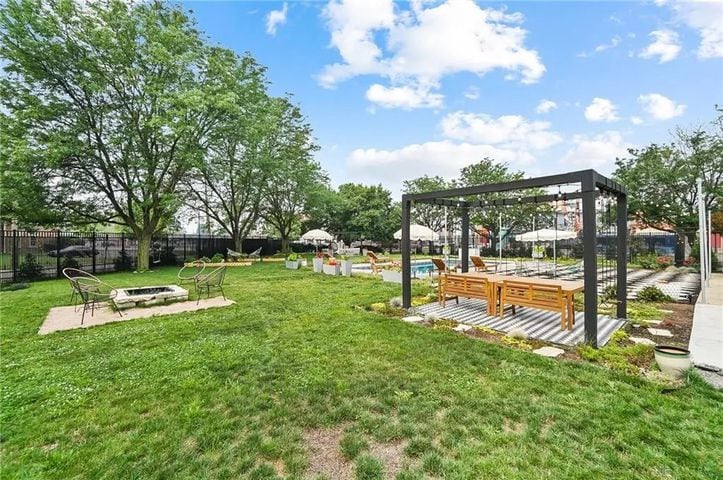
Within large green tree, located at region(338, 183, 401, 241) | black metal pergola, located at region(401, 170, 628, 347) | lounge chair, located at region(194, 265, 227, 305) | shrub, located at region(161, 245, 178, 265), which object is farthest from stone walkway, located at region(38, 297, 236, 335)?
large green tree, located at region(338, 183, 401, 241)

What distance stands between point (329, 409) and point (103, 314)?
5891 mm

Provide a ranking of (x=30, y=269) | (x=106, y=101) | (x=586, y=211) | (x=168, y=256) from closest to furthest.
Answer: (x=586, y=211), (x=30, y=269), (x=106, y=101), (x=168, y=256)

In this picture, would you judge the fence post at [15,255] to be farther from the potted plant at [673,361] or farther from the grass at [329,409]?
the potted plant at [673,361]

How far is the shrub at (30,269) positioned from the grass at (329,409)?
9265 millimetres

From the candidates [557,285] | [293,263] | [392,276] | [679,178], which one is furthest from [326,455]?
[679,178]

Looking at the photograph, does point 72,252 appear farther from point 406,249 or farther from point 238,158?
point 406,249

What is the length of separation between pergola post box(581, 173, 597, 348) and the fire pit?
26.2ft

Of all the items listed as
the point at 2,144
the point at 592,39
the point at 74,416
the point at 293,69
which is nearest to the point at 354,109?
the point at 293,69

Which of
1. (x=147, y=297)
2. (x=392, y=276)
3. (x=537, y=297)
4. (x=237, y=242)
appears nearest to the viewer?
(x=537, y=297)

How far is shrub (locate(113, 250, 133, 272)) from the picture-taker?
14.4 meters

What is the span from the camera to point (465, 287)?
6559 mm

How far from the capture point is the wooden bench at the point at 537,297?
5.11m

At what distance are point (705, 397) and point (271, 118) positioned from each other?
653 inches

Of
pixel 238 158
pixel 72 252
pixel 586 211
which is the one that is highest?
pixel 238 158
